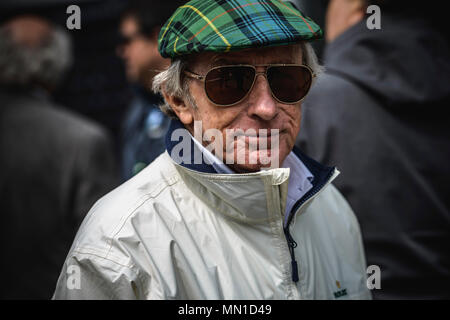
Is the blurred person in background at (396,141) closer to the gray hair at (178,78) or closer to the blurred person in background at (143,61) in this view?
the gray hair at (178,78)

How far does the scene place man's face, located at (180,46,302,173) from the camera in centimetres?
174

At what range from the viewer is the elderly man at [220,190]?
5.18 feet

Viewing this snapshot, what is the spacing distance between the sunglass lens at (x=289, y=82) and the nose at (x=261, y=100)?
3 centimetres

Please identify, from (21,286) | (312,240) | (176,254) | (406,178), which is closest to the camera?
(176,254)

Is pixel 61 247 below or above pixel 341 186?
below

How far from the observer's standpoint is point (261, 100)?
1.76 m

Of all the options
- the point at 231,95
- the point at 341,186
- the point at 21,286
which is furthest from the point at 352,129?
the point at 21,286

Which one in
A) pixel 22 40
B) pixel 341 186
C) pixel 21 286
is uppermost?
pixel 22 40

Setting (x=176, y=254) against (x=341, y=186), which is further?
(x=341, y=186)

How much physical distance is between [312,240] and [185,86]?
0.82 meters

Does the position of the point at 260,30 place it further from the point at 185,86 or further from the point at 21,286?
the point at 21,286

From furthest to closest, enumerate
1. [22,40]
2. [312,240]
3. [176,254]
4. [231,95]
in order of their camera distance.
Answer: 1. [22,40]
2. [312,240]
3. [231,95]
4. [176,254]

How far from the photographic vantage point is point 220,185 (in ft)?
5.45

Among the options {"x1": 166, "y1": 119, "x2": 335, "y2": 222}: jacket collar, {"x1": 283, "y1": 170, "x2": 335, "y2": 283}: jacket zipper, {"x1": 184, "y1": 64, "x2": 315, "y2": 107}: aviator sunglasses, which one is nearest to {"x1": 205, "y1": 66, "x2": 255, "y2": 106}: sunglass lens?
{"x1": 184, "y1": 64, "x2": 315, "y2": 107}: aviator sunglasses
